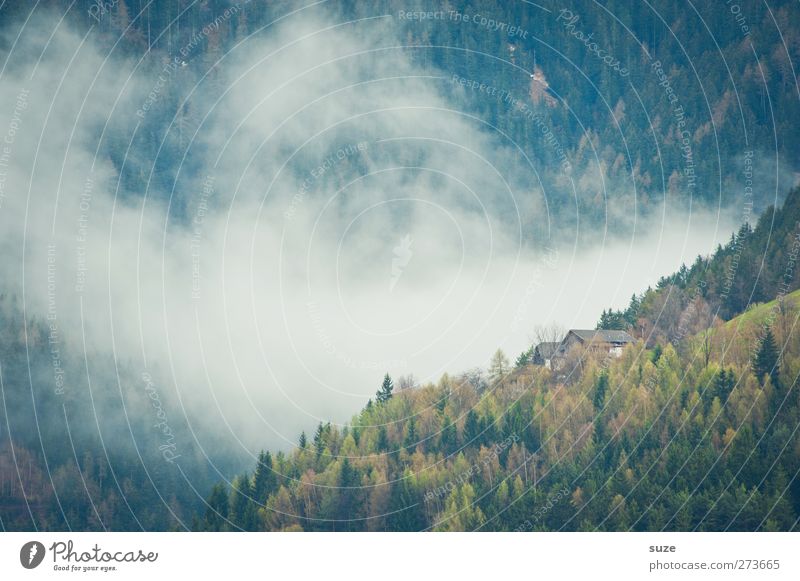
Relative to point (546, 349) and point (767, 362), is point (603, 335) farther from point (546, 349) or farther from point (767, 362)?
point (767, 362)

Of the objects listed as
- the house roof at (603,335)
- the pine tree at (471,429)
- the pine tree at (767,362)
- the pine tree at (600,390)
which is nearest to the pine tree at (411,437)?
the pine tree at (471,429)

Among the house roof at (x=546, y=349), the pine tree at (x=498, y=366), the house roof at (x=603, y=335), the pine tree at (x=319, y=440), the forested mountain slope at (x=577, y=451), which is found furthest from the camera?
the house roof at (x=603, y=335)

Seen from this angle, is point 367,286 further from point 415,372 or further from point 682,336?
point 682,336

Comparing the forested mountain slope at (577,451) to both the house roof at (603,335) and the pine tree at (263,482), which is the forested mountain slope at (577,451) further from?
the house roof at (603,335)

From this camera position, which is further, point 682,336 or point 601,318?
point 601,318

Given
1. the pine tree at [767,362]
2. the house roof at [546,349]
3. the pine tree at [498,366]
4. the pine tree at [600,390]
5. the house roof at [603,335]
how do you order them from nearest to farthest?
the pine tree at [767,362]
the pine tree at [600,390]
the pine tree at [498,366]
the house roof at [546,349]
the house roof at [603,335]

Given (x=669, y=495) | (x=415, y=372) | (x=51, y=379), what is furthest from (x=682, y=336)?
(x=51, y=379)

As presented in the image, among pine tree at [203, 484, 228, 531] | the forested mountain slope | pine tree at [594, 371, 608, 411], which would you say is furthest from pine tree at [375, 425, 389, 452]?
pine tree at [594, 371, 608, 411]
